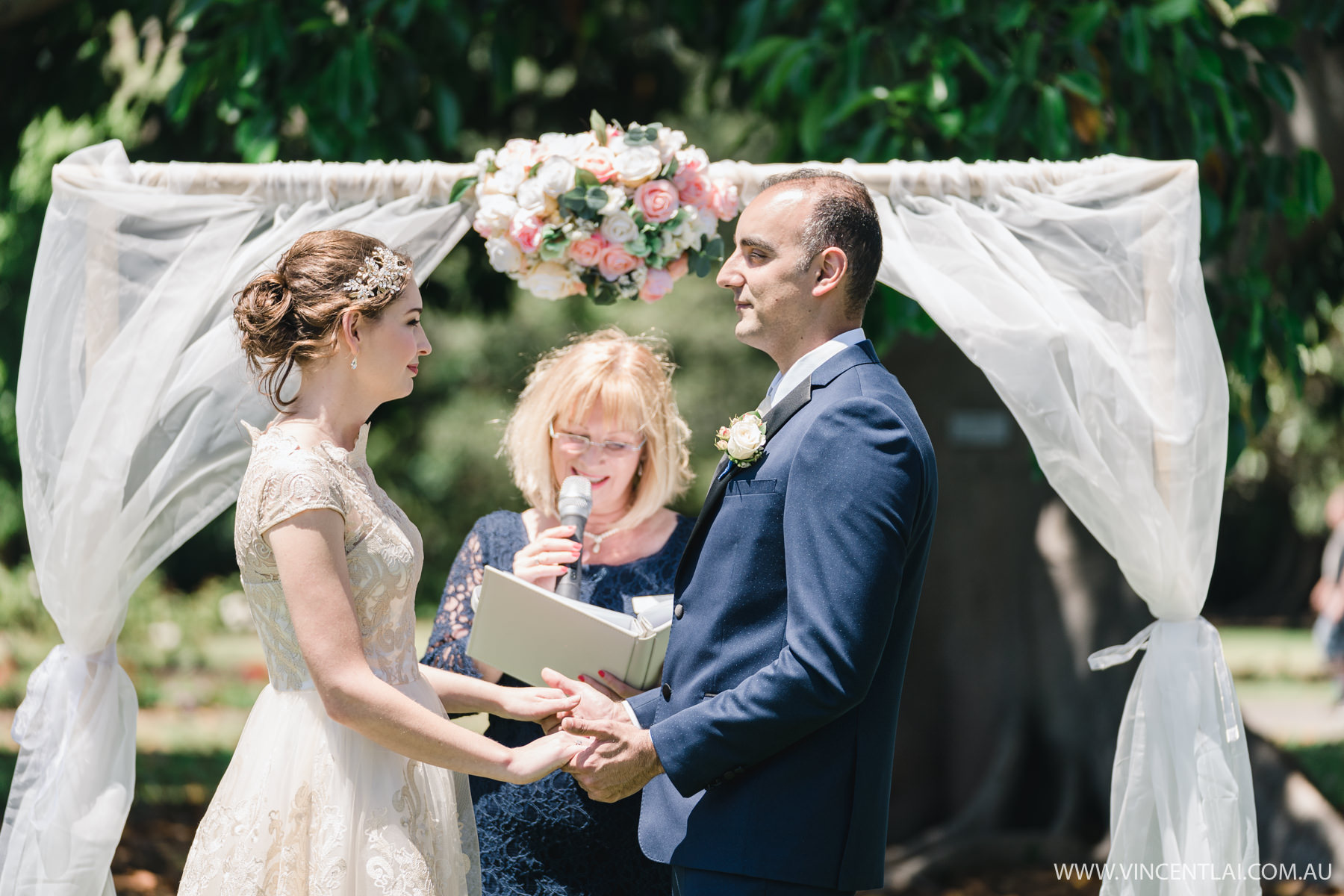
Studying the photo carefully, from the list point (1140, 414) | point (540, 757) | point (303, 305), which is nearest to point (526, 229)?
point (303, 305)

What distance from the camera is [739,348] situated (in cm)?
1385

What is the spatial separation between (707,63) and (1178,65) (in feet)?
9.18

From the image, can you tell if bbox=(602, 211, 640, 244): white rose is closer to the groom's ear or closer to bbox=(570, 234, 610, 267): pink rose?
bbox=(570, 234, 610, 267): pink rose

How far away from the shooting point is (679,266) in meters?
3.21

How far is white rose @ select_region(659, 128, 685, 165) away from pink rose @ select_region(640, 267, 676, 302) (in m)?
0.28

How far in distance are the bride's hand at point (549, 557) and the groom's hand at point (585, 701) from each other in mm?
253

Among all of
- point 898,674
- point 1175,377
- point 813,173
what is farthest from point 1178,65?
point 898,674

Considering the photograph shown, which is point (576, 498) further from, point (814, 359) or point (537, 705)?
point (814, 359)

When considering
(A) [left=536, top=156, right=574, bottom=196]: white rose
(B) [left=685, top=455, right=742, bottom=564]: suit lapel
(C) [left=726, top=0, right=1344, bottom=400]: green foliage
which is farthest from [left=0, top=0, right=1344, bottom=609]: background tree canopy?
(B) [left=685, top=455, right=742, bottom=564]: suit lapel

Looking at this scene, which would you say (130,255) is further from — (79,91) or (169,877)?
(169,877)

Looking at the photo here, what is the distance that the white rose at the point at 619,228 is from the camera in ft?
9.94

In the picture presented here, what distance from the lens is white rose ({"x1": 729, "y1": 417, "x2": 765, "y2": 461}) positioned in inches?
93.0

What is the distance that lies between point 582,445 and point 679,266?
55 cm

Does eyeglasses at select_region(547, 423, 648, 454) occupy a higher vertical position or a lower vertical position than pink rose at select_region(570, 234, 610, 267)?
lower
